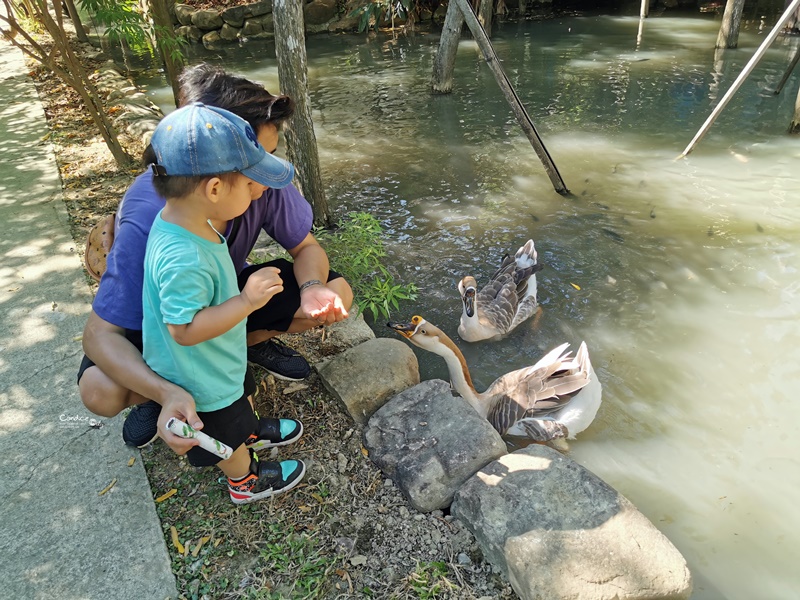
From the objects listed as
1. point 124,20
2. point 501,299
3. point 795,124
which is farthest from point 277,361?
point 795,124

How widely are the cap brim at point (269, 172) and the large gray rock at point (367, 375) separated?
1.24 meters

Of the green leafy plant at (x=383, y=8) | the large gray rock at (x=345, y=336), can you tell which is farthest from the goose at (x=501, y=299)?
the green leafy plant at (x=383, y=8)

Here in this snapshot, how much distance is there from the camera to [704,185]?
19.3 ft

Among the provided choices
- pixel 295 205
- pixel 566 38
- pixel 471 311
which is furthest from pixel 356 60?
pixel 295 205

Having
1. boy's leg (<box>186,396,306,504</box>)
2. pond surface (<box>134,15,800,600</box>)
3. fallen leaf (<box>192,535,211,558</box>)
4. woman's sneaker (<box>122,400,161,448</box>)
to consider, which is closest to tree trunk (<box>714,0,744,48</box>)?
pond surface (<box>134,15,800,600</box>)

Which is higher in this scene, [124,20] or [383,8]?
[124,20]

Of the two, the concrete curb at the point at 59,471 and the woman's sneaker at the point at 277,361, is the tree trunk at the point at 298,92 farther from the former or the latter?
the woman's sneaker at the point at 277,361

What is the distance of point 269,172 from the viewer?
1.83 metres

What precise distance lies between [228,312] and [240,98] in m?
0.91

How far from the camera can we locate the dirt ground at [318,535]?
206 centimetres

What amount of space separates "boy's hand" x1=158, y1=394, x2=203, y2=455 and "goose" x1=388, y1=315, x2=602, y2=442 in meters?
1.79

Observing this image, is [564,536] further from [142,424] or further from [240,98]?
[240,98]

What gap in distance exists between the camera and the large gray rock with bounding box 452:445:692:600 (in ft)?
6.61

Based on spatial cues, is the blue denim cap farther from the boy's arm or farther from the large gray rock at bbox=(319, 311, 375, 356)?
the large gray rock at bbox=(319, 311, 375, 356)
